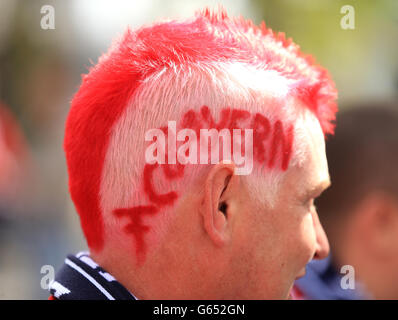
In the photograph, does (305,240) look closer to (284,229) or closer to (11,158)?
(284,229)

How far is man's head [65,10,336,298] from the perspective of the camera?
1.63 meters

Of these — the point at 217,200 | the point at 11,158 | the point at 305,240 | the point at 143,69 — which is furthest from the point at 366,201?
the point at 11,158

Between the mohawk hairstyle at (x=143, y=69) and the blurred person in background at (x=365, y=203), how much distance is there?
1.17 m

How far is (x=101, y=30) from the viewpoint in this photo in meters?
5.12

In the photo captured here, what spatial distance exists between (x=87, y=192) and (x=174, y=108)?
40 cm

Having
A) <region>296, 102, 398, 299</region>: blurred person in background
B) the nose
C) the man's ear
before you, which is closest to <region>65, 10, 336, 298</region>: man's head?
the man's ear

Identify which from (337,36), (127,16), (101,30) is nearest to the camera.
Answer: (127,16)

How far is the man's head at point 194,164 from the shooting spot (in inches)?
64.3

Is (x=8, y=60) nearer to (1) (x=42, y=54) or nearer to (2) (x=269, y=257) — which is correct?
(1) (x=42, y=54)

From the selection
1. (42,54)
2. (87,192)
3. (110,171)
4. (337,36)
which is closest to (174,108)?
(110,171)

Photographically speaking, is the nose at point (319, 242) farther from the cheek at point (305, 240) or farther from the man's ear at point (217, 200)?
the man's ear at point (217, 200)

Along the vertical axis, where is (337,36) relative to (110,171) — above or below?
above

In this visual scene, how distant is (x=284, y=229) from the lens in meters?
1.73

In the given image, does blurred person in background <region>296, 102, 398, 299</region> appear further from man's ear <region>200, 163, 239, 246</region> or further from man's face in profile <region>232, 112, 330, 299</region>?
man's ear <region>200, 163, 239, 246</region>
